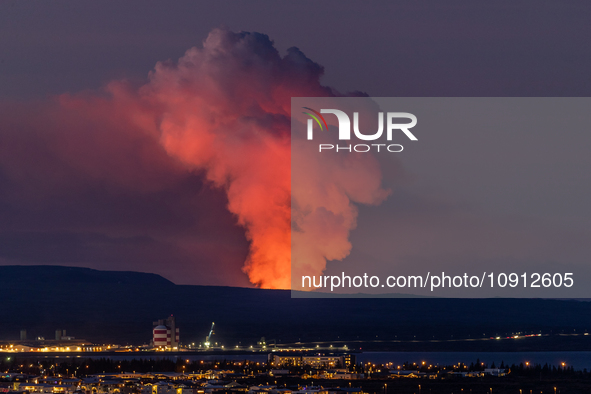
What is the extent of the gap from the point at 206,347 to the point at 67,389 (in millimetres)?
88614

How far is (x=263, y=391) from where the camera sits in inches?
3110

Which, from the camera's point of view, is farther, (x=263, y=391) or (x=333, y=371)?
(x=333, y=371)

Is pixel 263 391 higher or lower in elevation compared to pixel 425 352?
lower

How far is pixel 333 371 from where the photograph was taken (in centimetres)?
10756

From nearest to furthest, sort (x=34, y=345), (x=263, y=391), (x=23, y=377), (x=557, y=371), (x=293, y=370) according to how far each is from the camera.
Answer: (x=263, y=391) < (x=23, y=377) < (x=557, y=371) < (x=293, y=370) < (x=34, y=345)

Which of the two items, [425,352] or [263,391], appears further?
[425,352]

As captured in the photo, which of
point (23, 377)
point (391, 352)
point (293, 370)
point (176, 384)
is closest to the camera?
point (176, 384)

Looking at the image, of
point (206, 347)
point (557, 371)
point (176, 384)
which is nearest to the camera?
point (176, 384)

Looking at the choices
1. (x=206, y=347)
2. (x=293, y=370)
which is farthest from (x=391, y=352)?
(x=293, y=370)

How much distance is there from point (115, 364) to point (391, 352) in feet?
255

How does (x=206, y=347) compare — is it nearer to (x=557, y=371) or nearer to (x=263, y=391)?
(x=557, y=371)

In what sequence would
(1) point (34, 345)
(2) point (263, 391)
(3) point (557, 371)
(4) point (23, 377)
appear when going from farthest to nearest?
1. (1) point (34, 345)
2. (3) point (557, 371)
3. (4) point (23, 377)
4. (2) point (263, 391)

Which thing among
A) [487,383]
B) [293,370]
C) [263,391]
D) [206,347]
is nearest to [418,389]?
[487,383]

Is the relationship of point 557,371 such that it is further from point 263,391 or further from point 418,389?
point 263,391
